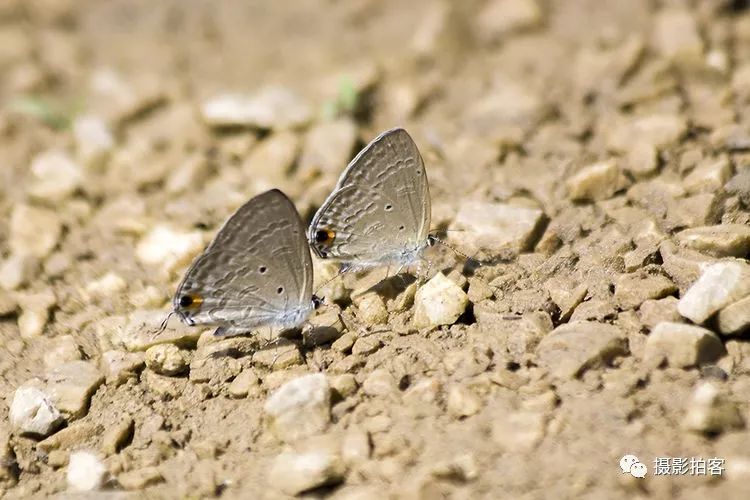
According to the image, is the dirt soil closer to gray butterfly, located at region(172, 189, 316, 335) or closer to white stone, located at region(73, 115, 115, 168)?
white stone, located at region(73, 115, 115, 168)

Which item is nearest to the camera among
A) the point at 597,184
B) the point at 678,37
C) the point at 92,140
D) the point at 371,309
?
the point at 371,309

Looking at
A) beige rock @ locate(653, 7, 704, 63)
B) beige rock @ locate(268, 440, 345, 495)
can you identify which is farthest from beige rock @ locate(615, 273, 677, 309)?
beige rock @ locate(653, 7, 704, 63)

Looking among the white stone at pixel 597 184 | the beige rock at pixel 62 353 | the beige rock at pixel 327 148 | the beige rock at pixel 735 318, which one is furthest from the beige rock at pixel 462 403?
the beige rock at pixel 327 148

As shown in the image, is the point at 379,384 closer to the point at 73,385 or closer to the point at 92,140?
the point at 73,385

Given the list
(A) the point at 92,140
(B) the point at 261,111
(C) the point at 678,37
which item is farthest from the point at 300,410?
(C) the point at 678,37

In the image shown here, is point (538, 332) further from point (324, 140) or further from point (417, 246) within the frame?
point (324, 140)

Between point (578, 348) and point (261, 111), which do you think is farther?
point (261, 111)
